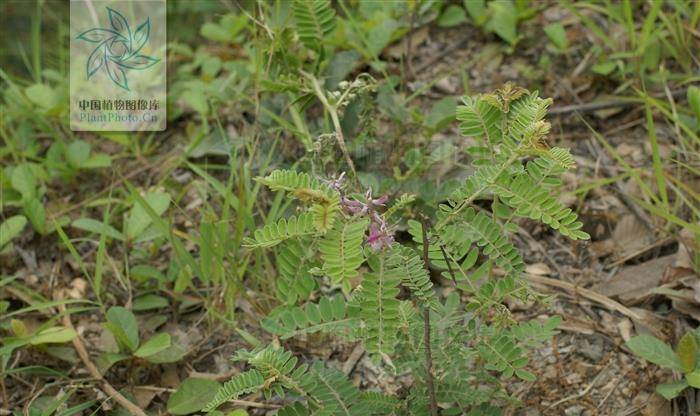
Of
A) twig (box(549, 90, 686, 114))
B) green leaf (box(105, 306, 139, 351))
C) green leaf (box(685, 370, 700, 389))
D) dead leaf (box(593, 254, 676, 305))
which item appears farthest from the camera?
twig (box(549, 90, 686, 114))

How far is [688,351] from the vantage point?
5.79 ft

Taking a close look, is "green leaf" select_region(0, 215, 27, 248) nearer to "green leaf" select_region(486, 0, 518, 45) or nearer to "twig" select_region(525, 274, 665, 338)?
"twig" select_region(525, 274, 665, 338)

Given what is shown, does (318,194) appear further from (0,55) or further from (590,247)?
(0,55)

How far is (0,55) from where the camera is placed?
3.17 metres

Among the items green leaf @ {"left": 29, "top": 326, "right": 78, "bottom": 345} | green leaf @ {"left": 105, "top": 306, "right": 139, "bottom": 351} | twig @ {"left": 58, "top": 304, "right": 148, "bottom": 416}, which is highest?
green leaf @ {"left": 105, "top": 306, "right": 139, "bottom": 351}

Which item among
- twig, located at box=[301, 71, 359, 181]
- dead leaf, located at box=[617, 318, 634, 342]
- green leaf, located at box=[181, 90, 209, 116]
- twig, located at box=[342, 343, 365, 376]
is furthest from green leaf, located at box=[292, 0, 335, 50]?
dead leaf, located at box=[617, 318, 634, 342]

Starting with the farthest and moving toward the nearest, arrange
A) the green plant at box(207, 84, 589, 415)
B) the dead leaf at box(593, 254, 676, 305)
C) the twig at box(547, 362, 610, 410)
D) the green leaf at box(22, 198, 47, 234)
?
1. the green leaf at box(22, 198, 47, 234)
2. the dead leaf at box(593, 254, 676, 305)
3. the twig at box(547, 362, 610, 410)
4. the green plant at box(207, 84, 589, 415)

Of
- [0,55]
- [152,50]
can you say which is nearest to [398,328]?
[152,50]

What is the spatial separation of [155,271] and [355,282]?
0.55 meters

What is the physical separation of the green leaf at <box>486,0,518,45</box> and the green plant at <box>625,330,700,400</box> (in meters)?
1.29

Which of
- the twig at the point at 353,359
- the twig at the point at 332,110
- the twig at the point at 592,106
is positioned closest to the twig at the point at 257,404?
the twig at the point at 353,359

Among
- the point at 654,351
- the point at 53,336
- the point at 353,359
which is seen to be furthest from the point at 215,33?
the point at 654,351

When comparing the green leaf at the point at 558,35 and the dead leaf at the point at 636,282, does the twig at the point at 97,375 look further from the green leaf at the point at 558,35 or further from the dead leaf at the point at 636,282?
the green leaf at the point at 558,35

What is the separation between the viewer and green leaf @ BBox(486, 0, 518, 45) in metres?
2.76
